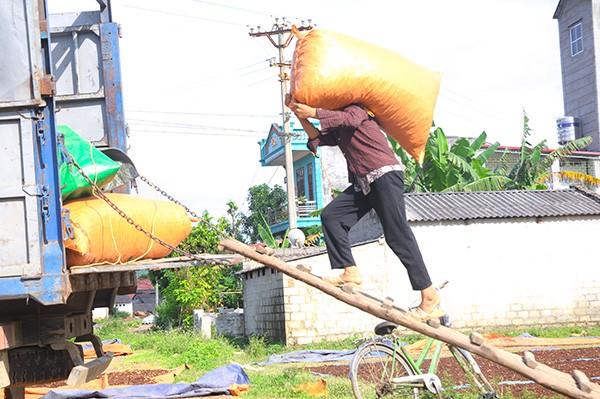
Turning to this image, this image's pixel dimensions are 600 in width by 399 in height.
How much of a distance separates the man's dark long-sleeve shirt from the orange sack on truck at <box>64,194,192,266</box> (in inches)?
56.4

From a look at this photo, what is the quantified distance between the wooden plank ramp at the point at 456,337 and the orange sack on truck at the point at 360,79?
39.3 inches

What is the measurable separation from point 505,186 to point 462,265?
14.6 ft

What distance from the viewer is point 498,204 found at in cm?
1894

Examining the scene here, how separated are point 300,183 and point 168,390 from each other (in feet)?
78.9

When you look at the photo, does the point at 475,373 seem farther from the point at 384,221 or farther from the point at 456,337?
the point at 384,221

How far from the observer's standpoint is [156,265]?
492 cm

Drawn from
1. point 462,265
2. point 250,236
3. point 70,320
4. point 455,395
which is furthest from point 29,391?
point 250,236

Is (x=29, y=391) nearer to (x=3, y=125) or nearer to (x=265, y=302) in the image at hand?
(x=3, y=125)

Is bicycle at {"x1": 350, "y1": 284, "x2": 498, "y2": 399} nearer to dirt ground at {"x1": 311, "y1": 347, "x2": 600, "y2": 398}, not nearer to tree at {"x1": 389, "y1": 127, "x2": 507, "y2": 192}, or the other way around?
dirt ground at {"x1": 311, "y1": 347, "x2": 600, "y2": 398}

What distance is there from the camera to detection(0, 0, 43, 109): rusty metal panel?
464cm

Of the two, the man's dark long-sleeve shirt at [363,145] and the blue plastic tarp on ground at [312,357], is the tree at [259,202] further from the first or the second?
the man's dark long-sleeve shirt at [363,145]

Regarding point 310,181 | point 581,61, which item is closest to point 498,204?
point 581,61

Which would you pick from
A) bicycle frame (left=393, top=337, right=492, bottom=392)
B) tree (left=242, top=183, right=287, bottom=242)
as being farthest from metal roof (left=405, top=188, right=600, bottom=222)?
tree (left=242, top=183, right=287, bottom=242)

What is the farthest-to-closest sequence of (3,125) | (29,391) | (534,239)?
(534,239)
(29,391)
(3,125)
